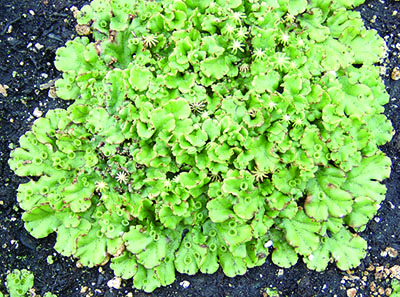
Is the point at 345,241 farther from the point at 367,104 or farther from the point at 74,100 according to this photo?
the point at 74,100

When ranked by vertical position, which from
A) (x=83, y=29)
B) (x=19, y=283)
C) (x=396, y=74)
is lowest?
(x=19, y=283)

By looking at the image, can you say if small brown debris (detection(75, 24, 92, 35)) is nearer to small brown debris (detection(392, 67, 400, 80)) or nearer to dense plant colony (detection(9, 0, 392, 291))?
dense plant colony (detection(9, 0, 392, 291))

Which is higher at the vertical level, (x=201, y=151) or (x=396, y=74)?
(x=396, y=74)

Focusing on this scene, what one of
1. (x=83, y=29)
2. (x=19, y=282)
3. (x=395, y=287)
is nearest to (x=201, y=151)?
(x=83, y=29)

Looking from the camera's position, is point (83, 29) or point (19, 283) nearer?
point (19, 283)

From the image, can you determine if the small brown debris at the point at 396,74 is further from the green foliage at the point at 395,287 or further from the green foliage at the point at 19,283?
the green foliage at the point at 19,283

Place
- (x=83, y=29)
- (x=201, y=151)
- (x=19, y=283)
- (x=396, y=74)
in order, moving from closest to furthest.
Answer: (x=201, y=151)
(x=19, y=283)
(x=83, y=29)
(x=396, y=74)

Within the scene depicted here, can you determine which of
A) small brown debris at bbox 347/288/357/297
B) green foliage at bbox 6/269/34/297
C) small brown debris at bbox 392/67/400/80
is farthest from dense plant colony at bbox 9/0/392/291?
small brown debris at bbox 392/67/400/80

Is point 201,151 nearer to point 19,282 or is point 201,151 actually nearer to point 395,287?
point 19,282

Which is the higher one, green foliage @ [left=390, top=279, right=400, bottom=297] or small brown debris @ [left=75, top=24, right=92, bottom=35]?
small brown debris @ [left=75, top=24, right=92, bottom=35]

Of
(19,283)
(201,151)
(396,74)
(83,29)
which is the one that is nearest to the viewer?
(201,151)

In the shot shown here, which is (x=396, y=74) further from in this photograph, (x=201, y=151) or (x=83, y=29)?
(x=83, y=29)
